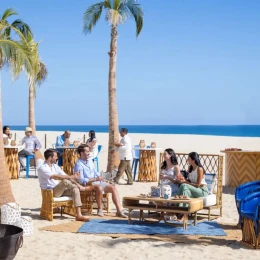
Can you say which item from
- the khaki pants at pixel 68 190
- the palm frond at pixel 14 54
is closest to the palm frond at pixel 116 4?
the palm frond at pixel 14 54

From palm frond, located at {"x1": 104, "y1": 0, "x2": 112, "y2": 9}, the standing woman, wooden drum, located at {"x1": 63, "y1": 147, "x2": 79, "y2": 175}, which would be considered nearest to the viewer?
the standing woman

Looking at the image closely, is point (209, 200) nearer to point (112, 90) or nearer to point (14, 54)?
point (14, 54)

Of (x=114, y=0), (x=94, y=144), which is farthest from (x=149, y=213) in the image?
(x=114, y=0)

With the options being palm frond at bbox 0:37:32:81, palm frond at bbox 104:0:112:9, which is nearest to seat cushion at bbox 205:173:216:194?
palm frond at bbox 0:37:32:81

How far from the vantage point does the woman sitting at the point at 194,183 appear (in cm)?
888

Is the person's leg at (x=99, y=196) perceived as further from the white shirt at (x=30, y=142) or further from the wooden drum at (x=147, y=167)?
the white shirt at (x=30, y=142)

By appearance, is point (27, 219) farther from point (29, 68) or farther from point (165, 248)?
point (29, 68)

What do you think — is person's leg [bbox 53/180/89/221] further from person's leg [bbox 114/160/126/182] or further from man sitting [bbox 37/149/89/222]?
person's leg [bbox 114/160/126/182]

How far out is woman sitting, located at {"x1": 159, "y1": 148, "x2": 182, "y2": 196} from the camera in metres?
9.26

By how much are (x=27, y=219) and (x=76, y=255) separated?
133 cm

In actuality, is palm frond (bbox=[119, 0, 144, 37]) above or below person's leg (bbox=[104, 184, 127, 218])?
above

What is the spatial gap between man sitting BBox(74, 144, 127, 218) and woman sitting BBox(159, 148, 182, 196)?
81cm

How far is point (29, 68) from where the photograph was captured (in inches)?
389

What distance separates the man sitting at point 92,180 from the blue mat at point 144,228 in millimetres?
506
